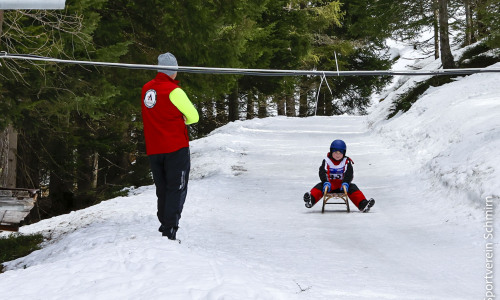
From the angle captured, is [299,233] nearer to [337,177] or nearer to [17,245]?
[337,177]

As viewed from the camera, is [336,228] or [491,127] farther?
[491,127]

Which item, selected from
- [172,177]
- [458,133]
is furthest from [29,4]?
[458,133]

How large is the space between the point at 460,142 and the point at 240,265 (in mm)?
8191

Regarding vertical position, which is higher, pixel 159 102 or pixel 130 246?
pixel 159 102

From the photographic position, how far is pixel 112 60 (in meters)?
12.9

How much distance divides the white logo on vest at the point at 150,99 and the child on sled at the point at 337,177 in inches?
154

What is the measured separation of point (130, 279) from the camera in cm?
492

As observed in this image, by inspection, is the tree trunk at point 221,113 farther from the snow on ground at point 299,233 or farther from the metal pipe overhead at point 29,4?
the metal pipe overhead at point 29,4

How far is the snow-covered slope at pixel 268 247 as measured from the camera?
16.2 ft

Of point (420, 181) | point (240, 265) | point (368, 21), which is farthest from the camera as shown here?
point (368, 21)

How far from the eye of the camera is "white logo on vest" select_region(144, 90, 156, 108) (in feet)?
22.5

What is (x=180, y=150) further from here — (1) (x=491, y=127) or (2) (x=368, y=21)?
(2) (x=368, y=21)

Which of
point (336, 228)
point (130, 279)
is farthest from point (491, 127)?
point (130, 279)

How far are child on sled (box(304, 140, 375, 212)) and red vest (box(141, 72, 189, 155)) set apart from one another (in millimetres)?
3639
